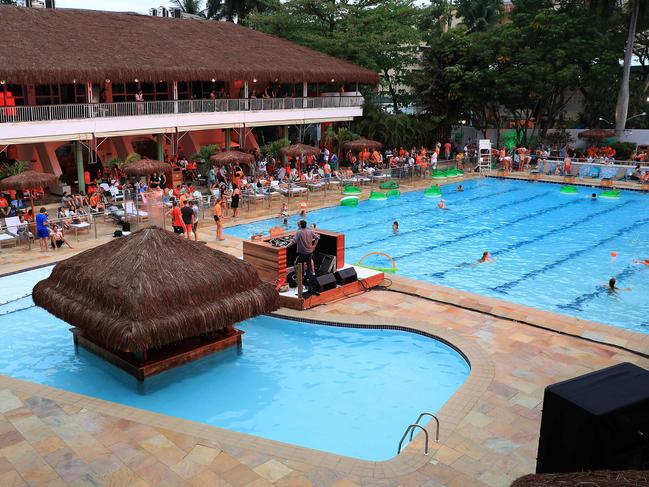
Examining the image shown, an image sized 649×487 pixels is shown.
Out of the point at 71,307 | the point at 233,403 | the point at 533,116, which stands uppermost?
the point at 533,116

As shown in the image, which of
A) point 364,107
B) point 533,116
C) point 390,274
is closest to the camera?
point 390,274

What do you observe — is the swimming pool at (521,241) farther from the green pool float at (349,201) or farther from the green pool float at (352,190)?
the green pool float at (352,190)

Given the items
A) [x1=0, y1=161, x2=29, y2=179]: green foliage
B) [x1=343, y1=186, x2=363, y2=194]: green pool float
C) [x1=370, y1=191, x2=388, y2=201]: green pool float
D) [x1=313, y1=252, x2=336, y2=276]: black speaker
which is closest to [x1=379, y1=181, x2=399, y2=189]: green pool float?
[x1=370, y1=191, x2=388, y2=201]: green pool float

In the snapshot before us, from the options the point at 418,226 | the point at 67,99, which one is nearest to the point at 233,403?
the point at 418,226

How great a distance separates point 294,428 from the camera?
783 cm

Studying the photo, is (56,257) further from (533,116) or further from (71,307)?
(533,116)

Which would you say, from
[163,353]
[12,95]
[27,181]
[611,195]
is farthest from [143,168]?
[611,195]

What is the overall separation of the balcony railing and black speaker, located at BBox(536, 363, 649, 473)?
18.7 m

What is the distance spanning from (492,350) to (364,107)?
25.1 metres

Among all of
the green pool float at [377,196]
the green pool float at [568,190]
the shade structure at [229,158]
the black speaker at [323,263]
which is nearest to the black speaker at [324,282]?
the black speaker at [323,263]

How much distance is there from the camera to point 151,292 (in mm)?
8320

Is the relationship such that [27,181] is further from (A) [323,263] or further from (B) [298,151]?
(B) [298,151]

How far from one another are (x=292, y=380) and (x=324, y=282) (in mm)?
2856

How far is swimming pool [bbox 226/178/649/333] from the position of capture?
13.3 metres
